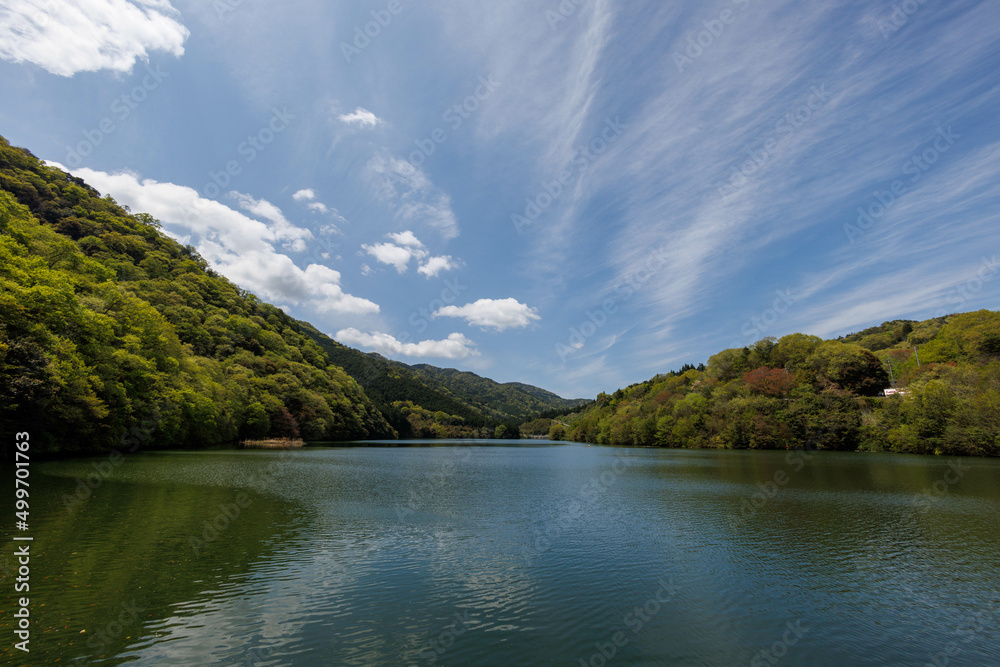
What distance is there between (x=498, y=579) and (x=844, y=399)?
83.0 metres

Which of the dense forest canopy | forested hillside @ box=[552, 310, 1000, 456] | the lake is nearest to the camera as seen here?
the lake

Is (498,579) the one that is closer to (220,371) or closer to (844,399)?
(220,371)

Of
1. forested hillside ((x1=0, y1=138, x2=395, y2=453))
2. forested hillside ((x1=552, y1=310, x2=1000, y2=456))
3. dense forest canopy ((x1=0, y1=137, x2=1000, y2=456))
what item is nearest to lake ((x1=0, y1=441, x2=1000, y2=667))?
forested hillside ((x1=0, y1=138, x2=395, y2=453))

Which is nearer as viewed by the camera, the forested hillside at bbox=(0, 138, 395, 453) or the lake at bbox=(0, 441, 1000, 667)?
the lake at bbox=(0, 441, 1000, 667)

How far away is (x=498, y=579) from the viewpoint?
12961 mm

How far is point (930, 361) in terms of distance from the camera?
7294 cm

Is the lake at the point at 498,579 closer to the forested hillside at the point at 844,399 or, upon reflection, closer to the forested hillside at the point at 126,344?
the forested hillside at the point at 126,344

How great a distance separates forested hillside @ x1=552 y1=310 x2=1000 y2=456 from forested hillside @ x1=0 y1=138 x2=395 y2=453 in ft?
284

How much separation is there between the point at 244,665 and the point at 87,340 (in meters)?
48.7

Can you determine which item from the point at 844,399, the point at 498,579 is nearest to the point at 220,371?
the point at 498,579

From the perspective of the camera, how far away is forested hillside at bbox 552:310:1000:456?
179ft

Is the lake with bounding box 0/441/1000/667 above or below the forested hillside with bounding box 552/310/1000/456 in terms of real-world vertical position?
below

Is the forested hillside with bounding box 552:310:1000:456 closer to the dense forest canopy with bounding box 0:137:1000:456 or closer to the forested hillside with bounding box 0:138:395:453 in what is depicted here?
the dense forest canopy with bounding box 0:137:1000:456

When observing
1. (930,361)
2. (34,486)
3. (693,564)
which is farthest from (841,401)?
(34,486)
